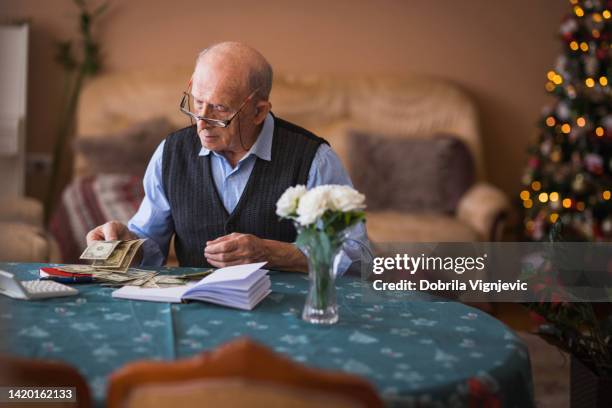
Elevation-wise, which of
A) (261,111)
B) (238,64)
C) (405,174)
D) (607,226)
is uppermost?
(238,64)

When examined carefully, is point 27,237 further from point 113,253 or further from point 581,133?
point 581,133

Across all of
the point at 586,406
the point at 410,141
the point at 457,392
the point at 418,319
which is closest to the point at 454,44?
the point at 410,141

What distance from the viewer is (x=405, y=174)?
174 inches

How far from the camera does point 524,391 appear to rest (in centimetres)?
152

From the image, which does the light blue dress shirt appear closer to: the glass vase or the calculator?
the calculator

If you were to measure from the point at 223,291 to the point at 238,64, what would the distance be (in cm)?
75

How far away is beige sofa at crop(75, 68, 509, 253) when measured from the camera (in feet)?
14.5

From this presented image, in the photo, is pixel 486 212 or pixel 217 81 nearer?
pixel 217 81

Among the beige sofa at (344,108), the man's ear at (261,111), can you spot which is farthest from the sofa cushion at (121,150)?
the man's ear at (261,111)

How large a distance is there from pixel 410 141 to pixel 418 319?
2800 mm

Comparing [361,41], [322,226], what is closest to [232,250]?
[322,226]

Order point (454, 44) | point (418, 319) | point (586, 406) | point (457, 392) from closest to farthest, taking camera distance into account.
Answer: point (457, 392)
point (418, 319)
point (586, 406)
point (454, 44)

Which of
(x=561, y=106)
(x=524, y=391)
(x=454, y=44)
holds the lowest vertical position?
(x=524, y=391)

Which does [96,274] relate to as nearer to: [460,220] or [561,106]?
[460,220]
